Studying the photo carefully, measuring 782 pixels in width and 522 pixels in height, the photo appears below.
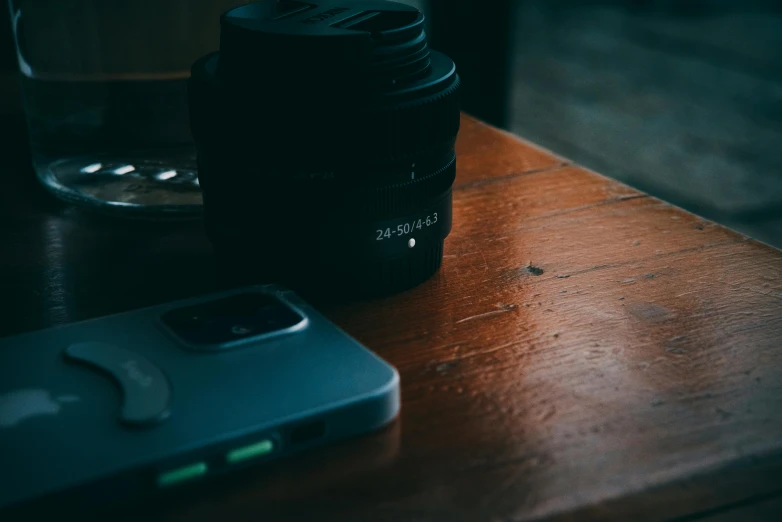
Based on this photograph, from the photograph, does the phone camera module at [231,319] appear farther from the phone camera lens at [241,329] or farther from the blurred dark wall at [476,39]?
the blurred dark wall at [476,39]

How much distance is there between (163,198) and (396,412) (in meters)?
0.26

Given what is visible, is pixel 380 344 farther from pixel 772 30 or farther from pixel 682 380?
pixel 772 30

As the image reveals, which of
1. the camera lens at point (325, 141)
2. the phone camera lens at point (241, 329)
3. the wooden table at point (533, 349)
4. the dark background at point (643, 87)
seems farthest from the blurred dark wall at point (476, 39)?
the phone camera lens at point (241, 329)

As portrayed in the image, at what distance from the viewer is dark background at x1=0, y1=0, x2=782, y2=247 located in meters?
1.10

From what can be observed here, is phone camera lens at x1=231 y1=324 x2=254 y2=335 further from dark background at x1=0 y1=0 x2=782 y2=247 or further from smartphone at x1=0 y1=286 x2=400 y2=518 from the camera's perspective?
dark background at x1=0 y1=0 x2=782 y2=247

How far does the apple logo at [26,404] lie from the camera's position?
Answer: 12.3 inches

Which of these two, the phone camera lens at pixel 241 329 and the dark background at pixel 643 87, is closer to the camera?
the phone camera lens at pixel 241 329

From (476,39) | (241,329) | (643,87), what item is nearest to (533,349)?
(241,329)

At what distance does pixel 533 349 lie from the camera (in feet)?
1.28

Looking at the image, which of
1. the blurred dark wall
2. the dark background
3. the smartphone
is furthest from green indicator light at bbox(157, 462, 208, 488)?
the blurred dark wall

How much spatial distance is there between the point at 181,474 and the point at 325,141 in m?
0.16

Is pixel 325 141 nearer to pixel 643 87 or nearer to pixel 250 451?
pixel 250 451

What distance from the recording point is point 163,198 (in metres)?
0.54

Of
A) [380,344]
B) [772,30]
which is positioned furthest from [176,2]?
[772,30]
